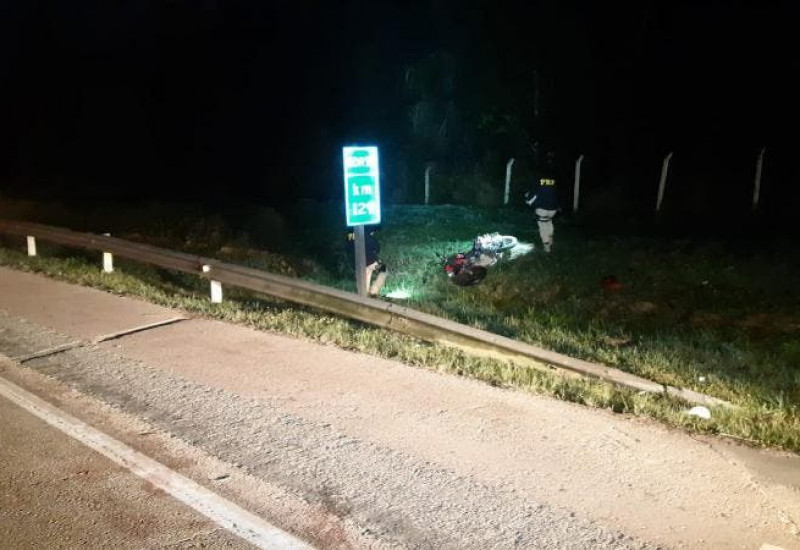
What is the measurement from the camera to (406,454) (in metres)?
4.80

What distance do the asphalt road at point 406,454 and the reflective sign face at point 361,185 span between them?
65.0 inches

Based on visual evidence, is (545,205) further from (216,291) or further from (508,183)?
(508,183)

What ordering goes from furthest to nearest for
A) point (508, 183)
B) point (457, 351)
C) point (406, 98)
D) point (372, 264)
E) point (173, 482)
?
point (406, 98)
point (508, 183)
point (372, 264)
point (457, 351)
point (173, 482)

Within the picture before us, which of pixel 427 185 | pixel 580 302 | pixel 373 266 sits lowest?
pixel 580 302

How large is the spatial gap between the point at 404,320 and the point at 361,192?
1663mm

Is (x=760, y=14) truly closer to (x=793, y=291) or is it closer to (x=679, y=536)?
(x=793, y=291)

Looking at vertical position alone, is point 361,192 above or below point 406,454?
above

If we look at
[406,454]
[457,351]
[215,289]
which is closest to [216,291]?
[215,289]

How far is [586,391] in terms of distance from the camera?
5816mm

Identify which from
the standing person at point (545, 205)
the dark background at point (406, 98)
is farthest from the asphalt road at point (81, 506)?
the dark background at point (406, 98)

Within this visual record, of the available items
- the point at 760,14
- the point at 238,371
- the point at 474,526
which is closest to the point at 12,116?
the point at 760,14

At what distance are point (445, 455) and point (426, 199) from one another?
1806cm

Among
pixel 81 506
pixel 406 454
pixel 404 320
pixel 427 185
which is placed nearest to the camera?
pixel 81 506

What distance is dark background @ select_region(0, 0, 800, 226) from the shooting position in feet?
71.5
